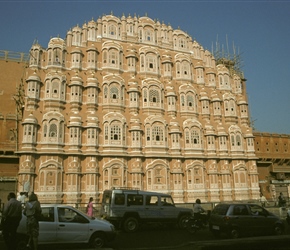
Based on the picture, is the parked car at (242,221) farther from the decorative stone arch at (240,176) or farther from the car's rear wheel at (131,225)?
the decorative stone arch at (240,176)

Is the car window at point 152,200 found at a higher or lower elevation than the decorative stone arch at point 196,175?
lower

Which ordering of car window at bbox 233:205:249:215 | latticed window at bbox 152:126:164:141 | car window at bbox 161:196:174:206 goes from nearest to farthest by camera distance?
car window at bbox 233:205:249:215, car window at bbox 161:196:174:206, latticed window at bbox 152:126:164:141

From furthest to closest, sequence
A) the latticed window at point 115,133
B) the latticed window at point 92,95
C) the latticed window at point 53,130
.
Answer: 1. the latticed window at point 92,95
2. the latticed window at point 115,133
3. the latticed window at point 53,130

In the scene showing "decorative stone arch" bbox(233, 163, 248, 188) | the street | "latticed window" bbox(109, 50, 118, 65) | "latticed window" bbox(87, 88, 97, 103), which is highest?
"latticed window" bbox(109, 50, 118, 65)

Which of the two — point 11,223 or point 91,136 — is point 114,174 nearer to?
point 91,136

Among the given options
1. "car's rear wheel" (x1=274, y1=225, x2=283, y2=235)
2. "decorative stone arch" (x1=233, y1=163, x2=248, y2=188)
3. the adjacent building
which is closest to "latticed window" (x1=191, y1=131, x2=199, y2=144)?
"decorative stone arch" (x1=233, y1=163, x2=248, y2=188)

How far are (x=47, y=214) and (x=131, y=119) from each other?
19.7m

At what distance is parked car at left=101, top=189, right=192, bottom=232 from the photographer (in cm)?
1673

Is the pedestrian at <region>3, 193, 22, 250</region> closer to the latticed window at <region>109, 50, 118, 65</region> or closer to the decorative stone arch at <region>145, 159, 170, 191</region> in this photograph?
the decorative stone arch at <region>145, 159, 170, 191</region>

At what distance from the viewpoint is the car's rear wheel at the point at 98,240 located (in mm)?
11469

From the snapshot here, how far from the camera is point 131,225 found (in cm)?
1672

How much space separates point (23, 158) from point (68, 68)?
34.9 feet

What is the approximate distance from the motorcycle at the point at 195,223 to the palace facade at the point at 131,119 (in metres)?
12.1

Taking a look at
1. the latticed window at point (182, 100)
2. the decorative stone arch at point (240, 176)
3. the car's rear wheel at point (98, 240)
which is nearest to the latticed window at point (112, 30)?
the latticed window at point (182, 100)
